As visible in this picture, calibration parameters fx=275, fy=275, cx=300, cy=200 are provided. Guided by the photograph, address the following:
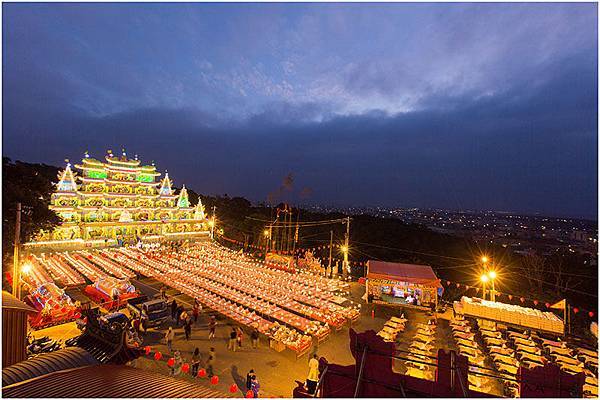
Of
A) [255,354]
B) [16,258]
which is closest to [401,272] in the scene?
[255,354]

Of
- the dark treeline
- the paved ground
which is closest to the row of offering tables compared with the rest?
the paved ground

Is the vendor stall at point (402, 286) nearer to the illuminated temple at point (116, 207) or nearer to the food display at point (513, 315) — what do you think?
the food display at point (513, 315)

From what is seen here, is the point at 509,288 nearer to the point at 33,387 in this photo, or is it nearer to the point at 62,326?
the point at 33,387

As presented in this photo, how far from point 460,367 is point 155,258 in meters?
23.8

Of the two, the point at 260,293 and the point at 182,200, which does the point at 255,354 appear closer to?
the point at 260,293

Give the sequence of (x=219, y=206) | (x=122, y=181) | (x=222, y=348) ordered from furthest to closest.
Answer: (x=219, y=206) → (x=122, y=181) → (x=222, y=348)

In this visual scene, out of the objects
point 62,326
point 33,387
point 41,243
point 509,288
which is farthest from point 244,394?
point 41,243

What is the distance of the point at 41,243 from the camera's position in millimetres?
24125

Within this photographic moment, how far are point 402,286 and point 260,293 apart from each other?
8.27 metres

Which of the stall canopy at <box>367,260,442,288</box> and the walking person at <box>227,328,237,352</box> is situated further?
the stall canopy at <box>367,260,442,288</box>

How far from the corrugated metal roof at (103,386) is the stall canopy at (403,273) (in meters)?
12.8

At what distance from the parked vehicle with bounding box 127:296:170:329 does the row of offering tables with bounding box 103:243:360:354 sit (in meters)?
2.07

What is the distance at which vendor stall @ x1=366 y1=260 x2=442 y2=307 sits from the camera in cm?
1563

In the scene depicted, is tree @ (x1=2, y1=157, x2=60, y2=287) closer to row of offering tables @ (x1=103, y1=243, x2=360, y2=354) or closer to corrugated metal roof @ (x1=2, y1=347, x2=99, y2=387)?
row of offering tables @ (x1=103, y1=243, x2=360, y2=354)
